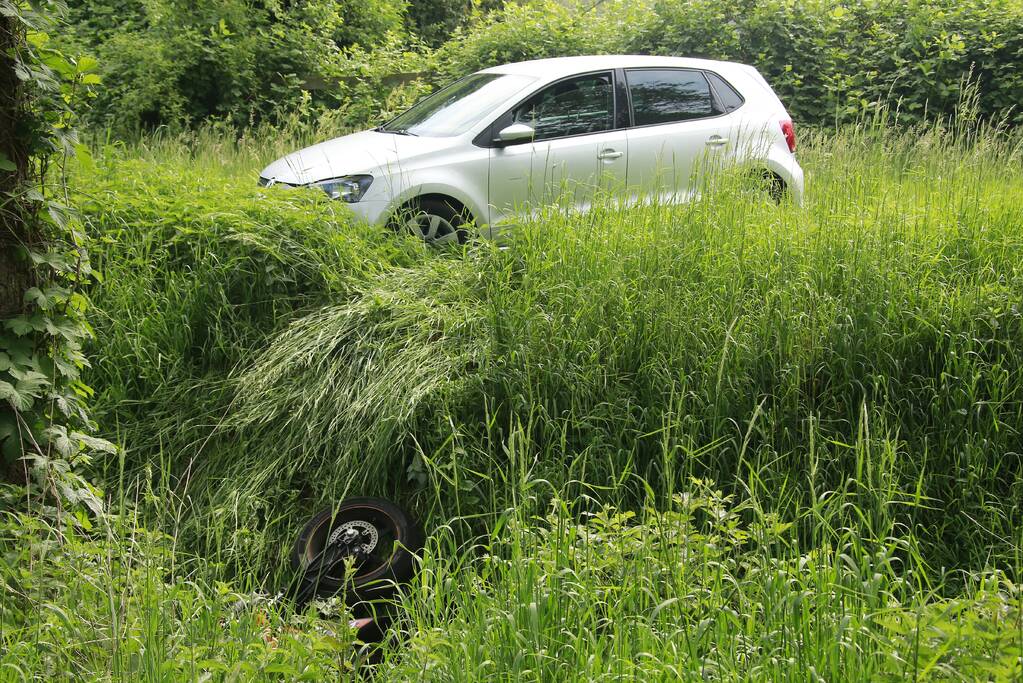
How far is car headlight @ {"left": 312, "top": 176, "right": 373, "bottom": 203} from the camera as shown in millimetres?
6707

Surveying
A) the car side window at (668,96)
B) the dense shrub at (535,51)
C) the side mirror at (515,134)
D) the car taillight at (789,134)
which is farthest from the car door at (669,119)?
the dense shrub at (535,51)

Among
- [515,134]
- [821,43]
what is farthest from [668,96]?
[821,43]

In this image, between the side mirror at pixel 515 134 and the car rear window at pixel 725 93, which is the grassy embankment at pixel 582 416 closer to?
the side mirror at pixel 515 134

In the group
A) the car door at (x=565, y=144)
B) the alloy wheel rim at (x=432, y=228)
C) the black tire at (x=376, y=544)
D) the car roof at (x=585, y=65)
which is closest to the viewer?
the black tire at (x=376, y=544)

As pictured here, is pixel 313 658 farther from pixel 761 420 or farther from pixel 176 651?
pixel 761 420

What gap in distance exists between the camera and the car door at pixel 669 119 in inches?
298

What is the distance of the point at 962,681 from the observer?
2.46 metres

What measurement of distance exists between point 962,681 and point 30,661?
268cm

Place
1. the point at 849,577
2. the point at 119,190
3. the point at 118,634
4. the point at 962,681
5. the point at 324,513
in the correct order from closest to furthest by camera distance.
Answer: the point at 962,681 < the point at 118,634 < the point at 849,577 < the point at 324,513 < the point at 119,190

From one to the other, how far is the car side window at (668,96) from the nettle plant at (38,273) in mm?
4942

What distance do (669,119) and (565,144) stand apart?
1.09 m

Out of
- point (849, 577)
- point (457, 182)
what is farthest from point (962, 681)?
point (457, 182)

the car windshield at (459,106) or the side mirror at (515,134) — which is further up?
the car windshield at (459,106)

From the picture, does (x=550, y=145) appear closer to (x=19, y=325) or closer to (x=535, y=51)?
(x=19, y=325)
